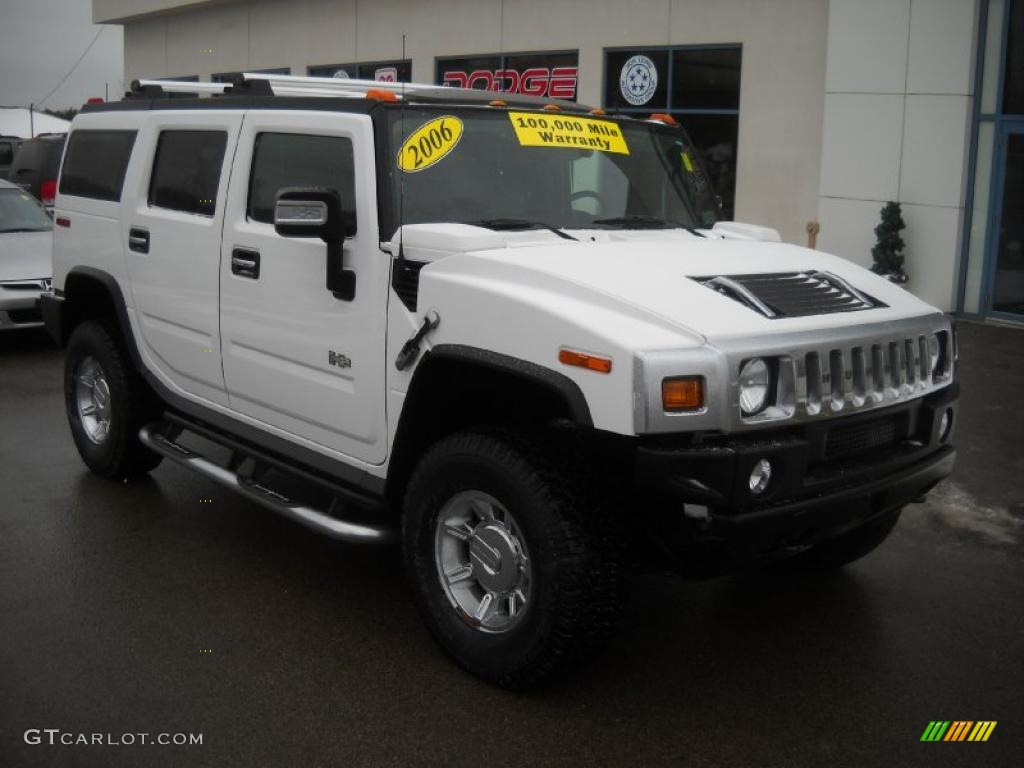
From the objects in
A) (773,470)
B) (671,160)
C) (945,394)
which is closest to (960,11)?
(671,160)

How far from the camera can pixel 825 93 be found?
46.2 ft

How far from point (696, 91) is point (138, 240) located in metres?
11.6

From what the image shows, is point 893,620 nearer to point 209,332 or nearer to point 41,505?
Result: point 209,332

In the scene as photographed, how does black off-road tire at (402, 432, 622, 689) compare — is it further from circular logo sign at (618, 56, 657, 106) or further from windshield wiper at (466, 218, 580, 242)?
circular logo sign at (618, 56, 657, 106)

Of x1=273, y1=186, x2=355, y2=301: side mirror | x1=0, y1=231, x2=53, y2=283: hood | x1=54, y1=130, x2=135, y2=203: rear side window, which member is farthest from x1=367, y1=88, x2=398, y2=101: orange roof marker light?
x1=0, y1=231, x2=53, y2=283: hood

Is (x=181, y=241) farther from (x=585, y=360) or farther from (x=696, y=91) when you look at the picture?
(x=696, y=91)

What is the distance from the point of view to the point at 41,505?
6.04m

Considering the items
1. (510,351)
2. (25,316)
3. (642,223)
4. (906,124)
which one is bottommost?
(25,316)

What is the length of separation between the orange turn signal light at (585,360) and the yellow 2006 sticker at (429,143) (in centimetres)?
125

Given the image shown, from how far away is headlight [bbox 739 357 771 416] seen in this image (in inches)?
141

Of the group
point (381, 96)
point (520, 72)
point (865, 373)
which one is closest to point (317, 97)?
point (381, 96)

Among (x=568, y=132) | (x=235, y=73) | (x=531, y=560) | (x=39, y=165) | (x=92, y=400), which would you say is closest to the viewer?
(x=531, y=560)

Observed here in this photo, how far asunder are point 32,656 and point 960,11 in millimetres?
12078

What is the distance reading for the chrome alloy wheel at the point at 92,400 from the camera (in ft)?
20.9
